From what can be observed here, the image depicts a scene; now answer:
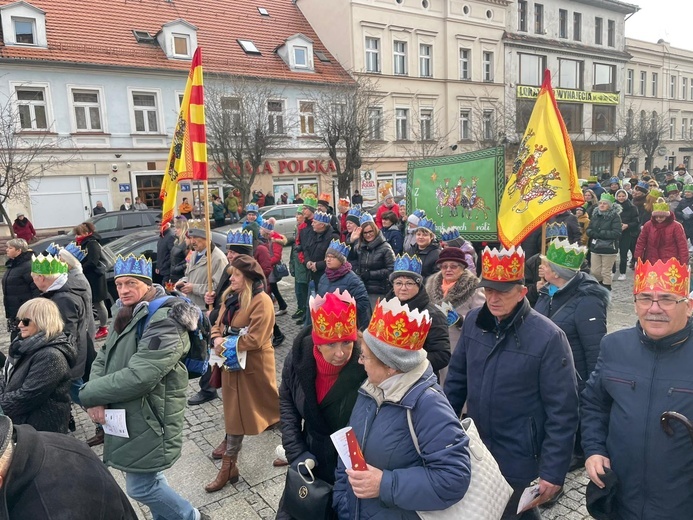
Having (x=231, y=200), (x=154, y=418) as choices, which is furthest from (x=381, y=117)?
(x=154, y=418)

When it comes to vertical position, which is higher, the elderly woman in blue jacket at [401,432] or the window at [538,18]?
the window at [538,18]

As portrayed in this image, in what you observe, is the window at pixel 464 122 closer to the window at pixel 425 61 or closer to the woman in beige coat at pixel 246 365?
the window at pixel 425 61

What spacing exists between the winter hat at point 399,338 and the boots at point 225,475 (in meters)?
2.52

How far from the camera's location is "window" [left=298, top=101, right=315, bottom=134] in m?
26.7

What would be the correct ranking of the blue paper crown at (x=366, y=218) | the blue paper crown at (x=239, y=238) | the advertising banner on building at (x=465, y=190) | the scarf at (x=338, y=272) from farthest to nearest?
the advertising banner on building at (x=465, y=190)
the blue paper crown at (x=366, y=218)
the blue paper crown at (x=239, y=238)
the scarf at (x=338, y=272)

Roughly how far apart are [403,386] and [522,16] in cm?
3900

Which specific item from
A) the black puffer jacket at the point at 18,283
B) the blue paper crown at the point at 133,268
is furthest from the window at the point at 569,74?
the blue paper crown at the point at 133,268

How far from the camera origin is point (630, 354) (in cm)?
245

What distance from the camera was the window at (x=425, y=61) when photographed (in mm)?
30500

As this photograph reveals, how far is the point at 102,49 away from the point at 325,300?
24.2 meters

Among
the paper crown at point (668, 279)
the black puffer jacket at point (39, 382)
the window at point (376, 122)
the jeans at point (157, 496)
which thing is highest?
the window at point (376, 122)

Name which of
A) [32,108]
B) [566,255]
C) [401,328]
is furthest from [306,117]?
[401,328]

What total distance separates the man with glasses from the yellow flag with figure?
2.76 meters

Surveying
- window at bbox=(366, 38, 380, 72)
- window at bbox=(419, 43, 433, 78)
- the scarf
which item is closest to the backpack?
the scarf
